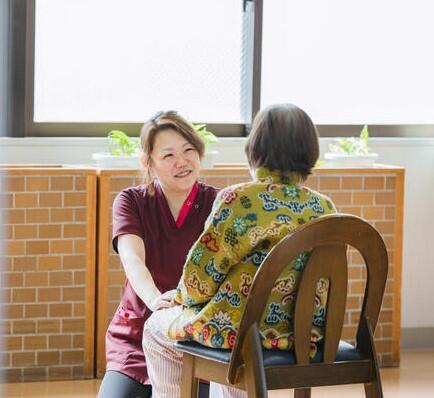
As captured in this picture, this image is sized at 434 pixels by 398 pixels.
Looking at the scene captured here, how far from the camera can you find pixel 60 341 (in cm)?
395

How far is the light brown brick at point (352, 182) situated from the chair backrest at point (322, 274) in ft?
6.10

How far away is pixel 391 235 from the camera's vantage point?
432 cm

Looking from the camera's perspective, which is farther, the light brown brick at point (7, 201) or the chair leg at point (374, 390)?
the light brown brick at point (7, 201)

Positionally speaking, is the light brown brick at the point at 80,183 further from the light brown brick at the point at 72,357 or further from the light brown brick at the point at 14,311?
the light brown brick at the point at 72,357

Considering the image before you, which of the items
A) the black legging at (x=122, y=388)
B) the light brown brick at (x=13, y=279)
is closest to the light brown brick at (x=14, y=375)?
the light brown brick at (x=13, y=279)

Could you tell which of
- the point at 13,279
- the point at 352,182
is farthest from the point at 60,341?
the point at 352,182

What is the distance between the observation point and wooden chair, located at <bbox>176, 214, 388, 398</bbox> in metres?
2.23

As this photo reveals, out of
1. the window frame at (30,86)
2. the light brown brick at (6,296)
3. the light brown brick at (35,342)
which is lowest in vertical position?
the light brown brick at (35,342)

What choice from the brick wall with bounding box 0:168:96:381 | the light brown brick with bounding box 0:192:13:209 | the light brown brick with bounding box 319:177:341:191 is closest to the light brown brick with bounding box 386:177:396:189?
the light brown brick with bounding box 319:177:341:191

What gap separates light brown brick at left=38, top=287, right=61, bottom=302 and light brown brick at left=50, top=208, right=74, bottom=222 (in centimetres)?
27

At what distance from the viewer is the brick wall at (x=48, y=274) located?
153 inches

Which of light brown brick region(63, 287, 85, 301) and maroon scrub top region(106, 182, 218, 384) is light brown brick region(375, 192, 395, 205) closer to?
light brown brick region(63, 287, 85, 301)

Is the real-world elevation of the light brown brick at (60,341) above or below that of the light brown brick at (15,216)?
below

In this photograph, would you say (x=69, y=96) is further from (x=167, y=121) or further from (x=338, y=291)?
(x=338, y=291)
